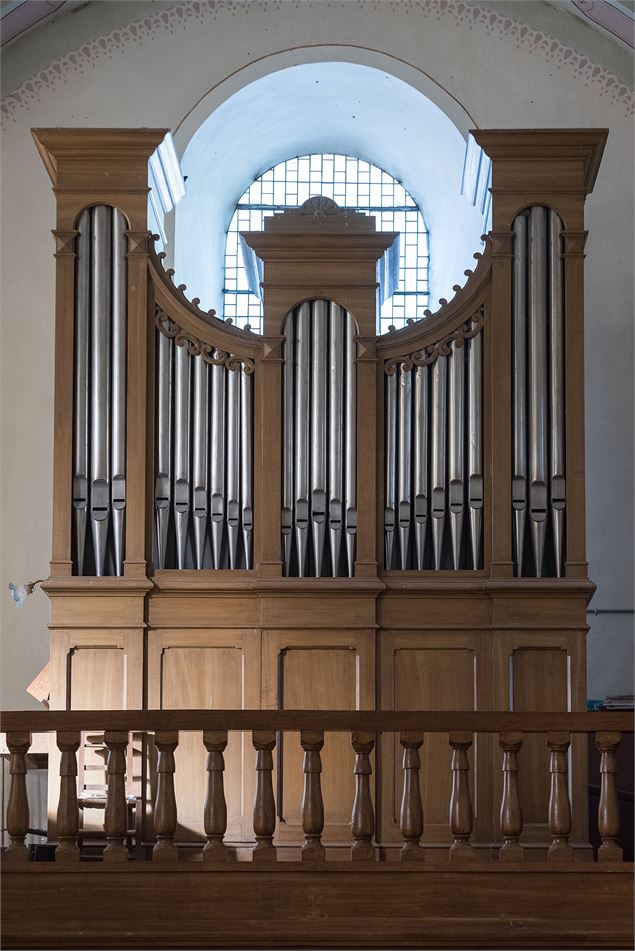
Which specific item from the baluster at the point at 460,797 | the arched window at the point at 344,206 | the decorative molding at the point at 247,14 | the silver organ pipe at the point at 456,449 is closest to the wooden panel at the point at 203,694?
the silver organ pipe at the point at 456,449

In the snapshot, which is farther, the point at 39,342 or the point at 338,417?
the point at 39,342

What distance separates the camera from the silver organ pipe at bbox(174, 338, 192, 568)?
8.23 m

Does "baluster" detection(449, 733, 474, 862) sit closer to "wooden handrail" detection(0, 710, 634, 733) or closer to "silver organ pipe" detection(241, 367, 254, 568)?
"wooden handrail" detection(0, 710, 634, 733)

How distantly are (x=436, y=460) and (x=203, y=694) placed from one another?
195 cm

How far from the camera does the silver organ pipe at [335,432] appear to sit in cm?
821

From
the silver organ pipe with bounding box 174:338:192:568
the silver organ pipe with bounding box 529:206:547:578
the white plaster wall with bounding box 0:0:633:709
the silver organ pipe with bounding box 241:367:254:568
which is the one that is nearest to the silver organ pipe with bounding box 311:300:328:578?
the silver organ pipe with bounding box 241:367:254:568

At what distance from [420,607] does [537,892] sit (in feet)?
8.05

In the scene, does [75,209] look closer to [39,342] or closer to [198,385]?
[198,385]

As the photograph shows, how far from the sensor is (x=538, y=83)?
10.7 metres

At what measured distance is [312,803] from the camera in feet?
19.7

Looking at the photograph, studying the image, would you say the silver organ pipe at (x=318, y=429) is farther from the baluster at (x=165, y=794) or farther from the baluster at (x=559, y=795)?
the baluster at (x=559, y=795)

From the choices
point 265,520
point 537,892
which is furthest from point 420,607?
point 537,892

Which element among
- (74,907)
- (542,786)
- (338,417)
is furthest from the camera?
(338,417)

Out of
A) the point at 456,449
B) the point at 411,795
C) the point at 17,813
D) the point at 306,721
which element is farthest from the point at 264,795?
the point at 456,449
